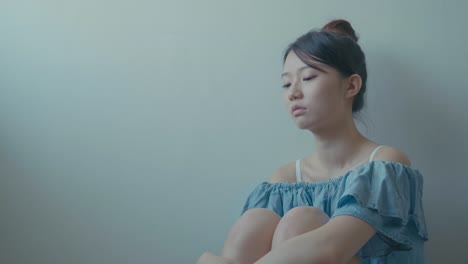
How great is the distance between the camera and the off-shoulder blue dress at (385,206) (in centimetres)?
75

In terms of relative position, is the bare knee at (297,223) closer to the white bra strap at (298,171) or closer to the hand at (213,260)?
the hand at (213,260)

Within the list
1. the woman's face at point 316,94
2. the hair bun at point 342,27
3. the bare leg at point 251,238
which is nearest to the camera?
the bare leg at point 251,238

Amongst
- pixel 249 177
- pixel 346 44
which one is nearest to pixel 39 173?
pixel 249 177

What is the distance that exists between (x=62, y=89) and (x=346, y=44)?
24.9 inches

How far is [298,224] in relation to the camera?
75 centimetres

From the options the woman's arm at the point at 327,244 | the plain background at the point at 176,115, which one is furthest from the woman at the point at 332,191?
the plain background at the point at 176,115

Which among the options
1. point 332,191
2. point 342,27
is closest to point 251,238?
point 332,191

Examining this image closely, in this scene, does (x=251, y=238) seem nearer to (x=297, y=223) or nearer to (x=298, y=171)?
(x=297, y=223)

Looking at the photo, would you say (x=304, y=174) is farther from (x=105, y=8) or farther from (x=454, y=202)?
(x=105, y=8)

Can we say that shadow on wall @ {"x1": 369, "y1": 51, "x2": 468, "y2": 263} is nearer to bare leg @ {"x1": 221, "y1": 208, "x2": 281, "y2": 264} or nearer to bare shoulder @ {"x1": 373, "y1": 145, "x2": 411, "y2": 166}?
bare shoulder @ {"x1": 373, "y1": 145, "x2": 411, "y2": 166}

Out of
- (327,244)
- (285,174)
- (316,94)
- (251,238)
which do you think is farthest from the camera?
(285,174)

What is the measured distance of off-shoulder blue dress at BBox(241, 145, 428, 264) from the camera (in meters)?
0.75

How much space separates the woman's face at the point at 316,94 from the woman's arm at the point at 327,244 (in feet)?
0.84

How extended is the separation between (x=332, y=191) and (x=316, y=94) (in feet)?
0.62
